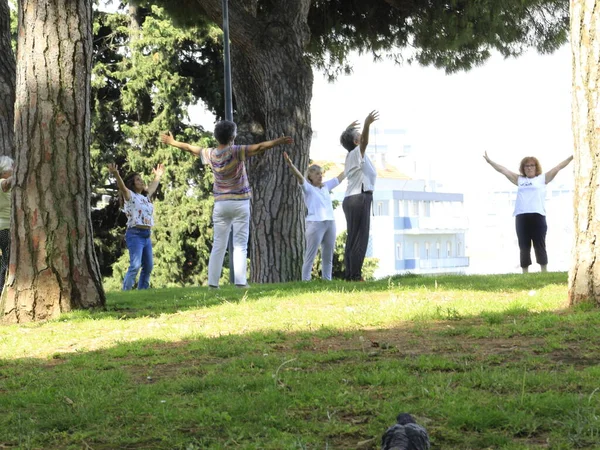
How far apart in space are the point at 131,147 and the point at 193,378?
2319 cm

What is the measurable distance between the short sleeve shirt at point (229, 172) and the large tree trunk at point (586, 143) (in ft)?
14.1

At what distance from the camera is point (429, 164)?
70.1m

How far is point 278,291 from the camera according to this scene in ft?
30.2

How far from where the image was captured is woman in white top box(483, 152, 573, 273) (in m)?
12.0

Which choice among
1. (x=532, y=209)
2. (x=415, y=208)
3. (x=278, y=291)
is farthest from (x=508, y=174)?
(x=415, y=208)

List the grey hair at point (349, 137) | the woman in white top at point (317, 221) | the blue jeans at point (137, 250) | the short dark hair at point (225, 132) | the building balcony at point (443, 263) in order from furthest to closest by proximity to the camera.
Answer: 1. the building balcony at point (443, 263)
2. the blue jeans at point (137, 250)
3. the woman in white top at point (317, 221)
4. the grey hair at point (349, 137)
5. the short dark hair at point (225, 132)

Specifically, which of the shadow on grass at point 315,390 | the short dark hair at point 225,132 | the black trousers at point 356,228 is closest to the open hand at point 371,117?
the black trousers at point 356,228

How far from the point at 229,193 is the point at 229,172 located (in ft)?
0.78

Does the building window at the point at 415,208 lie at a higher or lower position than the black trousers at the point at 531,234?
higher

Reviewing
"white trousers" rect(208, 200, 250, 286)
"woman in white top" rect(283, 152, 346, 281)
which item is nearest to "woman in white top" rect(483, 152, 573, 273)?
"woman in white top" rect(283, 152, 346, 281)

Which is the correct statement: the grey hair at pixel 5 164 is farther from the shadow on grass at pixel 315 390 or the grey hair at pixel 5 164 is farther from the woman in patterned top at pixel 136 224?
the shadow on grass at pixel 315 390

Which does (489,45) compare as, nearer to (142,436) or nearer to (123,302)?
(123,302)

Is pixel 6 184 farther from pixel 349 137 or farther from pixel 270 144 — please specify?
pixel 349 137

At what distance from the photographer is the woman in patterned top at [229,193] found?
1019cm
